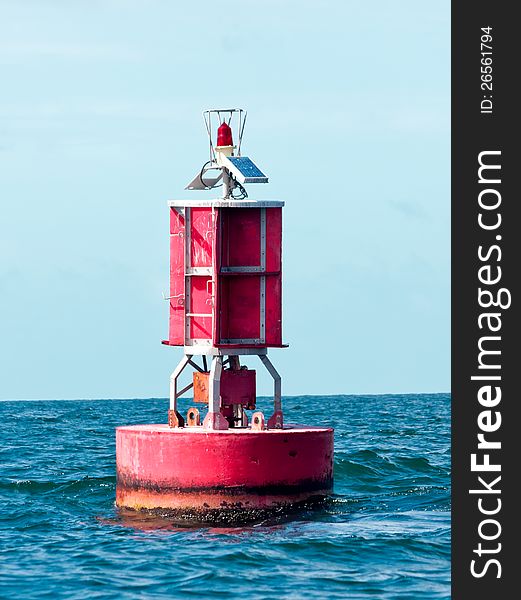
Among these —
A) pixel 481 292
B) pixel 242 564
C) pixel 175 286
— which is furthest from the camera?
pixel 175 286

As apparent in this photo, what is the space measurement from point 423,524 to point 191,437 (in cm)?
436

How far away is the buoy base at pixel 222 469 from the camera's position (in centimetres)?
2716

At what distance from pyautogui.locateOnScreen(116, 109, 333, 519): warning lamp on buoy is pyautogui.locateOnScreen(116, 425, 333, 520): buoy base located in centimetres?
2

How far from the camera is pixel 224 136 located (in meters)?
29.4

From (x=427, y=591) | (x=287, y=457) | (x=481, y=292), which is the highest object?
(x=481, y=292)

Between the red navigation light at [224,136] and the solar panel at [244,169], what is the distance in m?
0.36

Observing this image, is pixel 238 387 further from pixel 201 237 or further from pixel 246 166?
pixel 246 166

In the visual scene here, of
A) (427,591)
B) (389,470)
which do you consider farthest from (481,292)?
(389,470)

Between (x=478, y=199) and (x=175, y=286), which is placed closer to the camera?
(x=478, y=199)

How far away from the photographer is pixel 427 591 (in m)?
22.6

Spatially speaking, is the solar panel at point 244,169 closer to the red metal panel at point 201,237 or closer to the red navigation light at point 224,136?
the red navigation light at point 224,136

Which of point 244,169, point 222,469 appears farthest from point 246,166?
point 222,469

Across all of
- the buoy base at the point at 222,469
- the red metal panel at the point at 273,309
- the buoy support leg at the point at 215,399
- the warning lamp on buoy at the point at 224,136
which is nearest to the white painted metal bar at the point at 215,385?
the buoy support leg at the point at 215,399

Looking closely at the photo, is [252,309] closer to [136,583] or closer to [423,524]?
[423,524]
